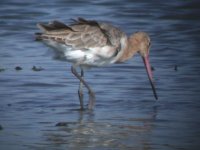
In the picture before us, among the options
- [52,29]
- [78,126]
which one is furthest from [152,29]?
[78,126]

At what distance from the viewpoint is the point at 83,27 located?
36.2 ft

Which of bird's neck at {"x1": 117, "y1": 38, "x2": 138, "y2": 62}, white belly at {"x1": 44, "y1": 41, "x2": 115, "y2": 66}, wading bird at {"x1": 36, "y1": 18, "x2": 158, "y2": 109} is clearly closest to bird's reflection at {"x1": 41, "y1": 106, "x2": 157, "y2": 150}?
wading bird at {"x1": 36, "y1": 18, "x2": 158, "y2": 109}

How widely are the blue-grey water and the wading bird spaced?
418 millimetres

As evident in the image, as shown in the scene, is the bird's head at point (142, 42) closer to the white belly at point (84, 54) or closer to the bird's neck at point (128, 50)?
the bird's neck at point (128, 50)

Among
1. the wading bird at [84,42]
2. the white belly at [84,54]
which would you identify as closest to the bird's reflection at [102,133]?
the wading bird at [84,42]

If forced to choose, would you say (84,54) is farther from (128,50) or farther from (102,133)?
(102,133)


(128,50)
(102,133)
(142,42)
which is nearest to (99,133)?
(102,133)

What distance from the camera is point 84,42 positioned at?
10.9 m

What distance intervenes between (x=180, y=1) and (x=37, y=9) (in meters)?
3.51

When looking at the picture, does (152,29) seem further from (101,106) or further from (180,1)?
(101,106)

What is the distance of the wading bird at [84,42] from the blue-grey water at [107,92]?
1.37 ft

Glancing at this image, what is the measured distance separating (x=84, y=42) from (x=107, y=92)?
902 millimetres

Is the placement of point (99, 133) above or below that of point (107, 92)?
above

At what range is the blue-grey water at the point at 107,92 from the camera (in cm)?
897
